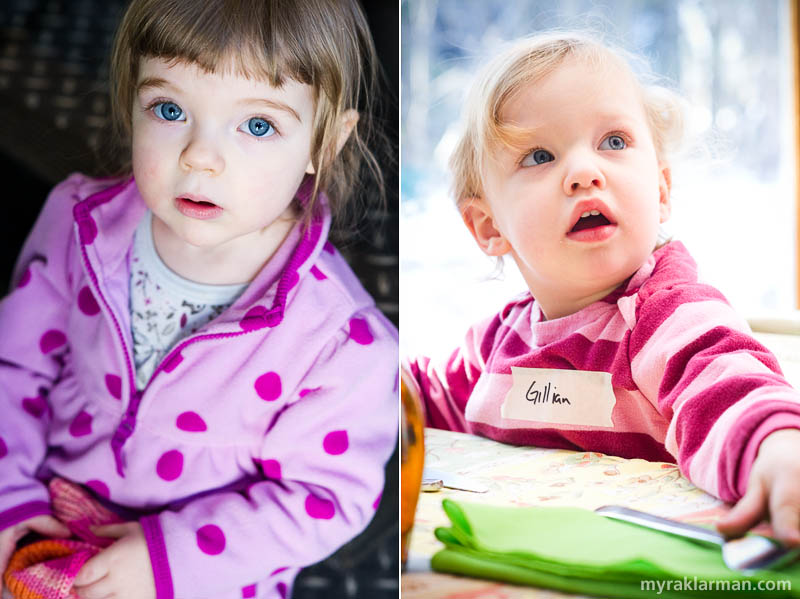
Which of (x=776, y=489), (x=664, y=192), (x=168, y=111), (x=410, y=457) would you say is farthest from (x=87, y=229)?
(x=776, y=489)

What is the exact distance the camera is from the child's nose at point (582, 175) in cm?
98

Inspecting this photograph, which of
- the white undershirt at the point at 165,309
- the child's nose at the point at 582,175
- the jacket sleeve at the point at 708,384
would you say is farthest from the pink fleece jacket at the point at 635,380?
the white undershirt at the point at 165,309

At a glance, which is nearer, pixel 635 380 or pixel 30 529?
pixel 635 380

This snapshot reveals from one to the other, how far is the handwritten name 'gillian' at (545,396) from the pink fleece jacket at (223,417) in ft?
0.62

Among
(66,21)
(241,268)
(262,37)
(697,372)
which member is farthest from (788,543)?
(66,21)

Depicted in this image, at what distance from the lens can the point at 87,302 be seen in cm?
109

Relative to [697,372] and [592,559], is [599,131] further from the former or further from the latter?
[592,559]

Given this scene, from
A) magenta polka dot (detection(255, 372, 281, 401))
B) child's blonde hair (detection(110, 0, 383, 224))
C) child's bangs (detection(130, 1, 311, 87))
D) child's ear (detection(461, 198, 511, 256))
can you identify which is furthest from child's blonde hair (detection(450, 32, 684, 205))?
magenta polka dot (detection(255, 372, 281, 401))

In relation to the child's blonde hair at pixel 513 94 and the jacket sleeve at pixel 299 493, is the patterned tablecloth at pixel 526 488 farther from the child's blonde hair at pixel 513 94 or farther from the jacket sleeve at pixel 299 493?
the child's blonde hair at pixel 513 94

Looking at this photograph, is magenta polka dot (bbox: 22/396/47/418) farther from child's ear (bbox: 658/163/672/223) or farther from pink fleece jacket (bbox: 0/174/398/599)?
child's ear (bbox: 658/163/672/223)

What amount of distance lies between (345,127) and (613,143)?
14.2 inches

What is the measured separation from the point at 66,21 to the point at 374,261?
1.87 ft

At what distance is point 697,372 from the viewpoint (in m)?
0.92

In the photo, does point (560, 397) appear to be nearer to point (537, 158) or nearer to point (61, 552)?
point (537, 158)
